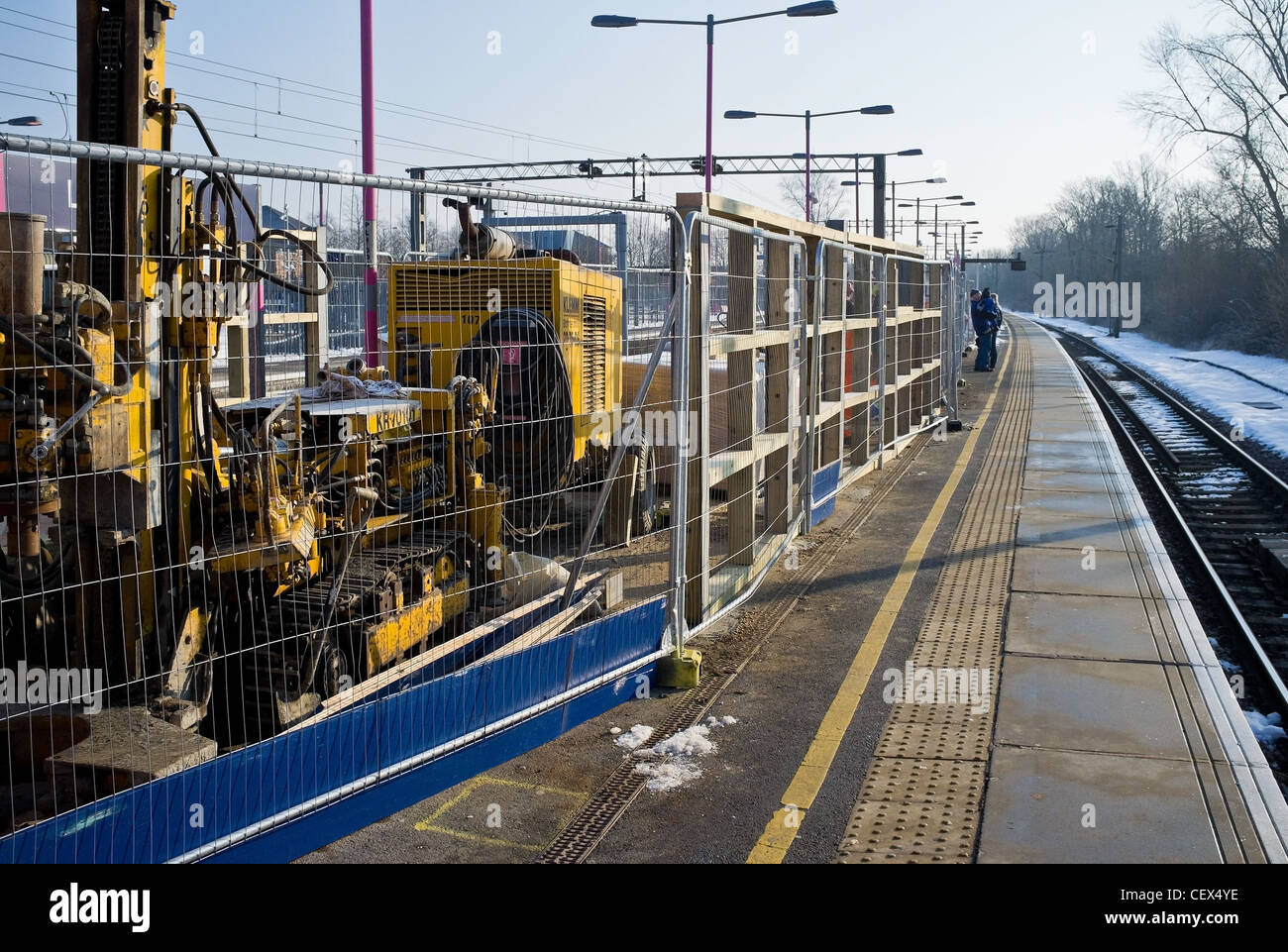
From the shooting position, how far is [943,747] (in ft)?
16.9

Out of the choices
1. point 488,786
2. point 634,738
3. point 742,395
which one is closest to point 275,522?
point 488,786

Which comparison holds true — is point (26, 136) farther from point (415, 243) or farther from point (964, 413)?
point (964, 413)

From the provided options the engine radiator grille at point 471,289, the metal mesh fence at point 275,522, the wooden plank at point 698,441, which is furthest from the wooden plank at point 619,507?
the wooden plank at point 698,441

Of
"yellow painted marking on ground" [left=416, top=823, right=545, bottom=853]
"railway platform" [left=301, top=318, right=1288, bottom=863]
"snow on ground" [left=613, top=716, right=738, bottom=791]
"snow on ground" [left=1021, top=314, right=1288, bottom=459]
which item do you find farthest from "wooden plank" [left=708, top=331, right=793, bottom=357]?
"snow on ground" [left=1021, top=314, right=1288, bottom=459]

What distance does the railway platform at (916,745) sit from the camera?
13.9 ft

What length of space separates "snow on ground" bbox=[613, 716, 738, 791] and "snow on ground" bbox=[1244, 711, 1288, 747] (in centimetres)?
278

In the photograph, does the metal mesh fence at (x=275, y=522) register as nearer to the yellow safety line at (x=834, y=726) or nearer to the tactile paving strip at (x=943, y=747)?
the yellow safety line at (x=834, y=726)

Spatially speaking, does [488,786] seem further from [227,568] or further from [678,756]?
[227,568]

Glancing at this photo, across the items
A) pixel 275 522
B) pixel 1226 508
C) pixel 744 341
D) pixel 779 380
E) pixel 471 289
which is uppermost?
pixel 471 289

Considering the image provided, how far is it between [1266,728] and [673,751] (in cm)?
329

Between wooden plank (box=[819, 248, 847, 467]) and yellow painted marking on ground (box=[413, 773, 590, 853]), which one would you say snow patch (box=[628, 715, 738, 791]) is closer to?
yellow painted marking on ground (box=[413, 773, 590, 853])

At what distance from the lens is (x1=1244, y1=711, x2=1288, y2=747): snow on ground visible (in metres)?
5.97

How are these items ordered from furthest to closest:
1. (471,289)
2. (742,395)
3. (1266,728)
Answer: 1. (471,289)
2. (742,395)
3. (1266,728)

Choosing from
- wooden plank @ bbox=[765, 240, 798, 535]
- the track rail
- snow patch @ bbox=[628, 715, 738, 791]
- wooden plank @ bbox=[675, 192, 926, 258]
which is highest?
wooden plank @ bbox=[675, 192, 926, 258]
